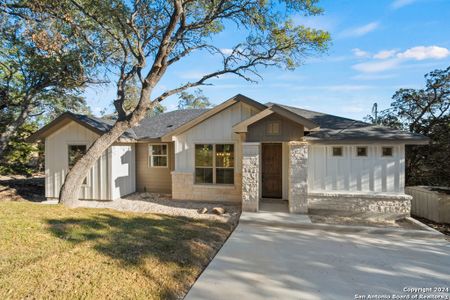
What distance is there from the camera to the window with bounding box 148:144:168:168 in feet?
38.9

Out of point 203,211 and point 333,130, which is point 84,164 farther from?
point 333,130

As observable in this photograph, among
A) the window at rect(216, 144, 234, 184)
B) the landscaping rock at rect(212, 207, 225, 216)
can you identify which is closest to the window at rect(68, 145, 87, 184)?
the window at rect(216, 144, 234, 184)

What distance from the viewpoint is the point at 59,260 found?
409 centimetres

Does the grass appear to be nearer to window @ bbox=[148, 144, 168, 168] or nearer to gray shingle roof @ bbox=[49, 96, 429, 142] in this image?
gray shingle roof @ bbox=[49, 96, 429, 142]

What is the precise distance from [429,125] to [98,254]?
1575cm

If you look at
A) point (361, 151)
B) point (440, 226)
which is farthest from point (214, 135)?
point (440, 226)

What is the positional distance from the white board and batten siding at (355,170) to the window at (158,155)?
23.3ft

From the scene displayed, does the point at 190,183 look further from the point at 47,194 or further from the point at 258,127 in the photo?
the point at 47,194

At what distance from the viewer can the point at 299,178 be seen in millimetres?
7949

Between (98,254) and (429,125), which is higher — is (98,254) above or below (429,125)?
below

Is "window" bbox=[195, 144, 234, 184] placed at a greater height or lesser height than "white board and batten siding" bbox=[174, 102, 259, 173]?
lesser

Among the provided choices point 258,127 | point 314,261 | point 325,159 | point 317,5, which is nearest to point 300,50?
point 317,5

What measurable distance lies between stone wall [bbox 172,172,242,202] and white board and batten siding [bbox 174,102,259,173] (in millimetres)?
352

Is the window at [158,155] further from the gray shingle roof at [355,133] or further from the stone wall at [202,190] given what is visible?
the gray shingle roof at [355,133]
